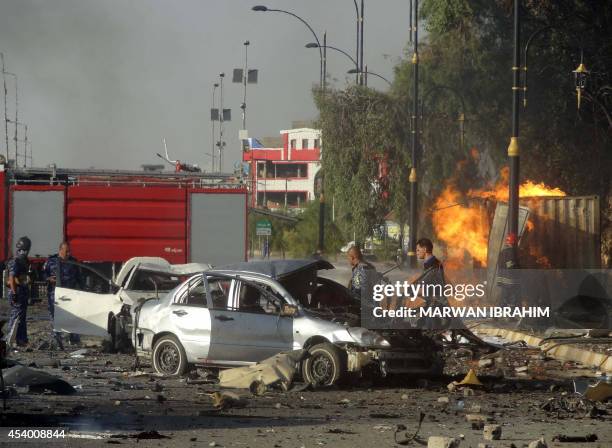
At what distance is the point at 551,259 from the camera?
83.9ft

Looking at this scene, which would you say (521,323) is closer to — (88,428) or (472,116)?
(88,428)

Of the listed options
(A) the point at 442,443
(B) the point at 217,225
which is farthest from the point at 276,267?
(B) the point at 217,225

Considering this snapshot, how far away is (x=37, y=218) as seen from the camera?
30.2m

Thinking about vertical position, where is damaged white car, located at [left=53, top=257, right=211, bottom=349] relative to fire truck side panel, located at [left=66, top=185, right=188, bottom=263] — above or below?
below

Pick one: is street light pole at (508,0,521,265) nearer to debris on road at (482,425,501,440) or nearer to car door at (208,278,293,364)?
car door at (208,278,293,364)

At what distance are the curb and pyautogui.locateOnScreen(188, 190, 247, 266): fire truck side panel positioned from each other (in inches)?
418

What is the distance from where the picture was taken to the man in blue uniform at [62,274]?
19062 millimetres

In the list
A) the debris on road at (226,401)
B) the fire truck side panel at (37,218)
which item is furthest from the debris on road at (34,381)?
the fire truck side panel at (37,218)

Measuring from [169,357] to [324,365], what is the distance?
2382mm

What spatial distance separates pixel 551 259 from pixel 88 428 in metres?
17.1

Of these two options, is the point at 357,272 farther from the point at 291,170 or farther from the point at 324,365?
the point at 291,170

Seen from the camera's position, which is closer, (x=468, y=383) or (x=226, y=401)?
(x=226, y=401)

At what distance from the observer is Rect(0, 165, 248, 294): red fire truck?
30266 mm

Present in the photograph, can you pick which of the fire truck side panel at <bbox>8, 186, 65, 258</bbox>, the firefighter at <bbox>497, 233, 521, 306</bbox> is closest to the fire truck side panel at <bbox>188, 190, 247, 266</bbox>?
the fire truck side panel at <bbox>8, 186, 65, 258</bbox>
